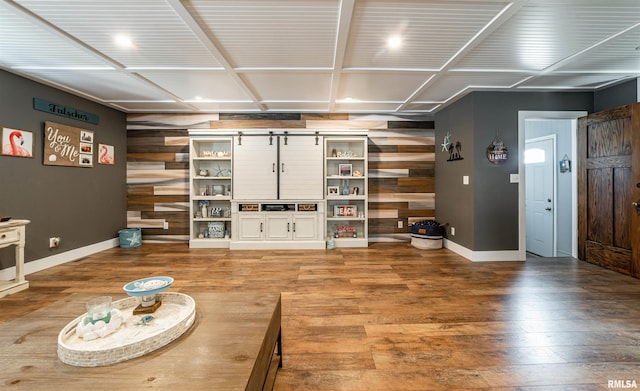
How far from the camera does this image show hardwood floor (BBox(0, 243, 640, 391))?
172cm

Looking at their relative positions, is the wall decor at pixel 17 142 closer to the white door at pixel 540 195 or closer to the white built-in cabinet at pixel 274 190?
the white built-in cabinet at pixel 274 190

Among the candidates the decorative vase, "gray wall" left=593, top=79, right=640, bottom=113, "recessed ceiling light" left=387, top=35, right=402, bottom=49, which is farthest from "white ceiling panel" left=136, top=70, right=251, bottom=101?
"gray wall" left=593, top=79, right=640, bottom=113

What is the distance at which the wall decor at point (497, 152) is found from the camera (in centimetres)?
413

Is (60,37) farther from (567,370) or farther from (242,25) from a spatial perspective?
(567,370)

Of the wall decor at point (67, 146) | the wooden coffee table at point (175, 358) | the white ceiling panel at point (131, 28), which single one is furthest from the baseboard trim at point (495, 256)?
the wall decor at point (67, 146)

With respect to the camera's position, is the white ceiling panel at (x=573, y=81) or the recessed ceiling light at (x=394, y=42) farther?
the white ceiling panel at (x=573, y=81)

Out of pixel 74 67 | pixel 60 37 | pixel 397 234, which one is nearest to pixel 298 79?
pixel 60 37

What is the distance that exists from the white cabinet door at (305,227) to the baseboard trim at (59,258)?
336 centimetres

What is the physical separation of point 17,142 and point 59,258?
1685 millimetres

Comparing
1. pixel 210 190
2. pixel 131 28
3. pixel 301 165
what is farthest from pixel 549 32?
pixel 210 190

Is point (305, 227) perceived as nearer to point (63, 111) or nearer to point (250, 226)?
point (250, 226)

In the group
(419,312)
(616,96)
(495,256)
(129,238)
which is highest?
(616,96)

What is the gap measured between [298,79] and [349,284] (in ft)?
8.92

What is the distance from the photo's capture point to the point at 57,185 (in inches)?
161
